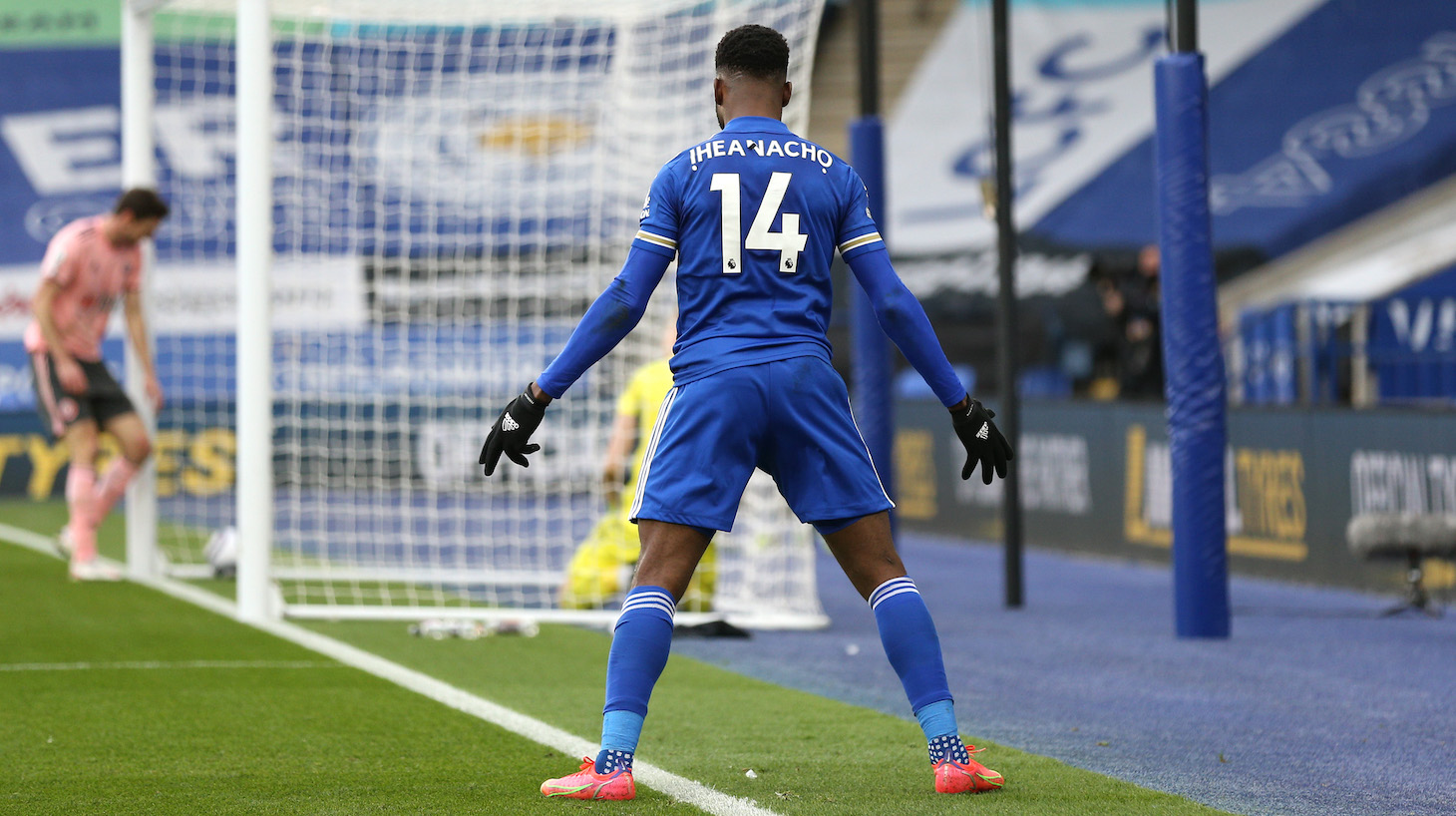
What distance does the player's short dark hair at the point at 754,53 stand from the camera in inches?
167

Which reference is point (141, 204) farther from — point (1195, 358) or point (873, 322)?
point (1195, 358)

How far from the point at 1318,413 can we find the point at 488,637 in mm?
5082

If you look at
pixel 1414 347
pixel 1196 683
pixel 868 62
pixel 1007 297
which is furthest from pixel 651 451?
pixel 1414 347

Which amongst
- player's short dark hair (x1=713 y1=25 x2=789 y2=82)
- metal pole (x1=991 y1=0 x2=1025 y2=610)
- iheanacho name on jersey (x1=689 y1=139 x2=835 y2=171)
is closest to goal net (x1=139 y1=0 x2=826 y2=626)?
metal pole (x1=991 y1=0 x2=1025 y2=610)

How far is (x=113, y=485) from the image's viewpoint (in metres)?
9.76

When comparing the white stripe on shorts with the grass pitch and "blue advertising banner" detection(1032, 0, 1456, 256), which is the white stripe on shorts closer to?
the grass pitch

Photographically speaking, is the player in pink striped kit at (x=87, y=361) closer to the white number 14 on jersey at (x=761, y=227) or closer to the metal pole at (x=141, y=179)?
the metal pole at (x=141, y=179)

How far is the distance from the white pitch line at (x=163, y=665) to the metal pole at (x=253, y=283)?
A: 137 centimetres

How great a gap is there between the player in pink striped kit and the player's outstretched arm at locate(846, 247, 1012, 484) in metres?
6.31

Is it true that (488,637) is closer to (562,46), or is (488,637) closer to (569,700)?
(569,700)

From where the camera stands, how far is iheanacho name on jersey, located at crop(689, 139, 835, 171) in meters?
4.14

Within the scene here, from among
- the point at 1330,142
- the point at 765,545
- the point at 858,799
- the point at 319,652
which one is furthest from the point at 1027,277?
the point at 858,799

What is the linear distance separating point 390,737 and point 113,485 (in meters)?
5.29

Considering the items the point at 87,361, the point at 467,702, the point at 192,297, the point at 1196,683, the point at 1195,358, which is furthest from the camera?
the point at 192,297
